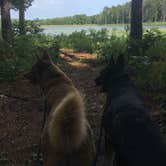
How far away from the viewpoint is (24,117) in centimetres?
793

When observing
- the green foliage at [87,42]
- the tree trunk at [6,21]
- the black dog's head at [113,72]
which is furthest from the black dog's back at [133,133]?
the green foliage at [87,42]

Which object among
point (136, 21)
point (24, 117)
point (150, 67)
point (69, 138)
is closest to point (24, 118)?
point (24, 117)

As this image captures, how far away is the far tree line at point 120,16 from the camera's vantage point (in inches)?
1681

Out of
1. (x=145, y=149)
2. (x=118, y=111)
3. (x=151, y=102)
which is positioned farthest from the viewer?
(x=151, y=102)

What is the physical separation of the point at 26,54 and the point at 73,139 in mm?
8996

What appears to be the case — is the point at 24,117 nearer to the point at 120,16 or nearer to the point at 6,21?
the point at 6,21

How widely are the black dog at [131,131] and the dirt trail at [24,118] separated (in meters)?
1.85

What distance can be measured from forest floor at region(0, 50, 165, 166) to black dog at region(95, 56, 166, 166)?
1811 mm

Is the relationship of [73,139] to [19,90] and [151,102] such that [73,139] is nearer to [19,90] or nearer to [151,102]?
[151,102]

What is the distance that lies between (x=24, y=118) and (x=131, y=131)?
14.2 feet

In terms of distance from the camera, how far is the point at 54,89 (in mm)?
5738

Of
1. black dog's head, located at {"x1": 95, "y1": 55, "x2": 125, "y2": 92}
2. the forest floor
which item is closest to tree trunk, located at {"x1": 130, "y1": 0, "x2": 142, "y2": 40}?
the forest floor

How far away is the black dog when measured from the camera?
3.60 metres

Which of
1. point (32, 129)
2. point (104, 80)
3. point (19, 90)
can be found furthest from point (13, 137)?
point (19, 90)
